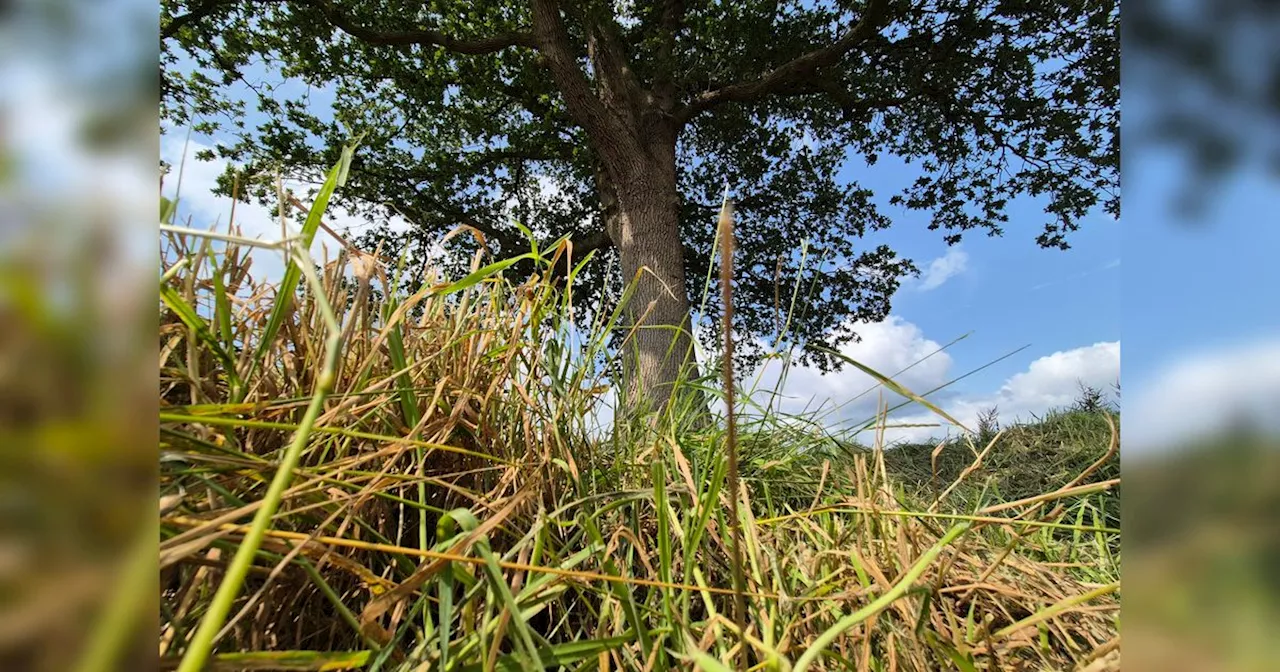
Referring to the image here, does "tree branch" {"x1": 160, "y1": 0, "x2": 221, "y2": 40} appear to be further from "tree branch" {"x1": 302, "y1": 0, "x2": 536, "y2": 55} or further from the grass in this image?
the grass

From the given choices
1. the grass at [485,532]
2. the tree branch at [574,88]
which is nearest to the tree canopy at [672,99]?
the tree branch at [574,88]

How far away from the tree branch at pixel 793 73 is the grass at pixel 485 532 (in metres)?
2.97

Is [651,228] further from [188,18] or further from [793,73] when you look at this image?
[188,18]

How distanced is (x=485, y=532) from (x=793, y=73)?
3.33 meters

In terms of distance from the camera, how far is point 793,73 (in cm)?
313

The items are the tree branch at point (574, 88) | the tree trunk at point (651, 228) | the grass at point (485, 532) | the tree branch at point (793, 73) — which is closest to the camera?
the grass at point (485, 532)

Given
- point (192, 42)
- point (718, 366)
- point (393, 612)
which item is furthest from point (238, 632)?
point (192, 42)

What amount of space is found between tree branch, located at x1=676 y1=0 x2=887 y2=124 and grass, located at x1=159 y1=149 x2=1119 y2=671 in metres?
2.97

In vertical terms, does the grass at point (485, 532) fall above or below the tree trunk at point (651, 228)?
below

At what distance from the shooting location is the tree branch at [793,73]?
9.77ft

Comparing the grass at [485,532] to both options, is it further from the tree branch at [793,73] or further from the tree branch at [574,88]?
the tree branch at [793,73]

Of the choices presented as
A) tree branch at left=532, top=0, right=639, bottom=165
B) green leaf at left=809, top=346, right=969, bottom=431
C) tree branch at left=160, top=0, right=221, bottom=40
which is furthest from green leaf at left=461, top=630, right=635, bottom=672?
tree branch at left=160, top=0, right=221, bottom=40
